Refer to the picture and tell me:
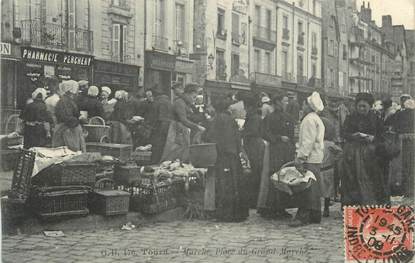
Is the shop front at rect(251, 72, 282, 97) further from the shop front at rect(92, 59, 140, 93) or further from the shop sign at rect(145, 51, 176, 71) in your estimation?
the shop front at rect(92, 59, 140, 93)

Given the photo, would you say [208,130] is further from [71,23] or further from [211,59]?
[71,23]

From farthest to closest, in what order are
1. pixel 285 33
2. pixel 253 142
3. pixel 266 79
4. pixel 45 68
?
pixel 253 142
pixel 285 33
pixel 266 79
pixel 45 68

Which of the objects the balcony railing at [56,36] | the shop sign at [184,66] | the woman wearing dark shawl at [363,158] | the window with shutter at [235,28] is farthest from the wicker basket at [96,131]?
the woman wearing dark shawl at [363,158]

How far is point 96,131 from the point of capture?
255 inches

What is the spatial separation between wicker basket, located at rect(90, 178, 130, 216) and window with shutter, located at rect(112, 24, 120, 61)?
4.00 feet

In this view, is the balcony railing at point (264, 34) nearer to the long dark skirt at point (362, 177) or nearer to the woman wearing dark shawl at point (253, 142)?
the woman wearing dark shawl at point (253, 142)

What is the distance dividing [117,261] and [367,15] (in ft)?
11.1

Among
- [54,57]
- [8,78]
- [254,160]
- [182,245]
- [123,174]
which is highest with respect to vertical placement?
[54,57]

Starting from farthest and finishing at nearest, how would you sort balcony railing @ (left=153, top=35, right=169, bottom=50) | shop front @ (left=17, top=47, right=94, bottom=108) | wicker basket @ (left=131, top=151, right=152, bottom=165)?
wicker basket @ (left=131, top=151, right=152, bottom=165)
balcony railing @ (left=153, top=35, right=169, bottom=50)
shop front @ (left=17, top=47, right=94, bottom=108)

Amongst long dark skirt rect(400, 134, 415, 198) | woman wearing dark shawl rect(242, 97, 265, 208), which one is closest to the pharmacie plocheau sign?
woman wearing dark shawl rect(242, 97, 265, 208)

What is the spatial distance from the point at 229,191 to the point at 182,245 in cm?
102

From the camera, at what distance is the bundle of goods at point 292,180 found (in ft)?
21.5

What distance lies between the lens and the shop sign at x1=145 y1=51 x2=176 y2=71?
6.28 metres

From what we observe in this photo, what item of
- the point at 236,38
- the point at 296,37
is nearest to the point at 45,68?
the point at 236,38
